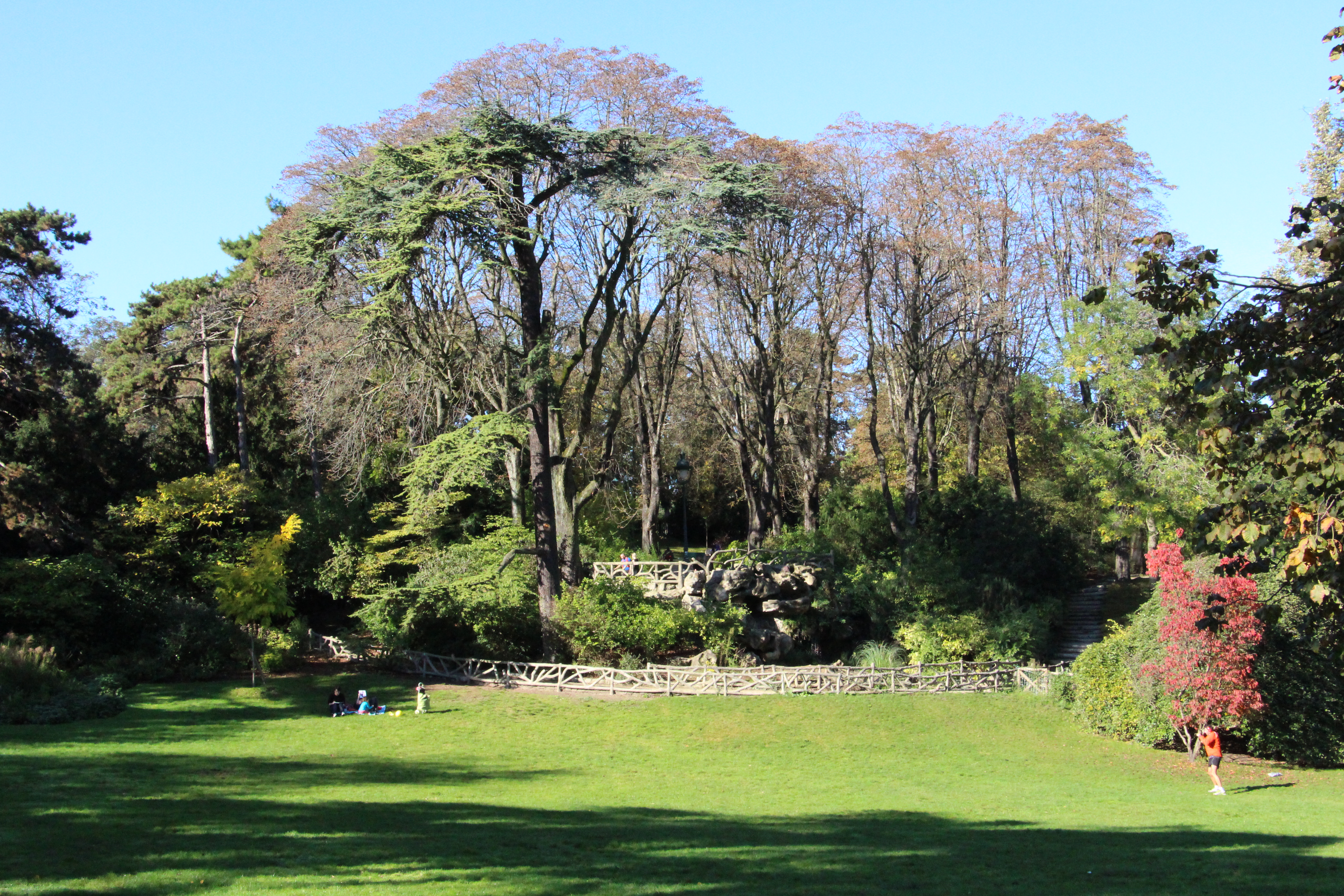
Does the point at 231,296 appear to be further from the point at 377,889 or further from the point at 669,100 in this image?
the point at 377,889

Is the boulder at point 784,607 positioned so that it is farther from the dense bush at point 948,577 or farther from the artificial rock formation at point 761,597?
the dense bush at point 948,577

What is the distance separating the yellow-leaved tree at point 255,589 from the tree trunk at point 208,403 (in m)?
11.3

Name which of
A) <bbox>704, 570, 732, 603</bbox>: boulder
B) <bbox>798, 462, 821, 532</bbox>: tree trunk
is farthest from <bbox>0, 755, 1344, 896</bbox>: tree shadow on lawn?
<bbox>798, 462, 821, 532</bbox>: tree trunk

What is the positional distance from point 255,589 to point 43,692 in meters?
5.57

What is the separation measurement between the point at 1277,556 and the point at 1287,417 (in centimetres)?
1787

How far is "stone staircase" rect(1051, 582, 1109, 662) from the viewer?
3419 cm

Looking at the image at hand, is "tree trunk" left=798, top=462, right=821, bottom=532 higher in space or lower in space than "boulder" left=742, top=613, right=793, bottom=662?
higher

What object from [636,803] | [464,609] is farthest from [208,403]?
[636,803]

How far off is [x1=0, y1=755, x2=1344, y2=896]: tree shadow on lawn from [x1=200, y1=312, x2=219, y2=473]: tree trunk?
25.4 meters

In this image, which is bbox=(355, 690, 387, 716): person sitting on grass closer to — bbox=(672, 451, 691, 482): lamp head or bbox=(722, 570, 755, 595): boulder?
bbox=(672, 451, 691, 482): lamp head

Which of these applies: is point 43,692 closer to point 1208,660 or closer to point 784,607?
point 784,607

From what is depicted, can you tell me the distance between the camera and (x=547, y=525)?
3030 centimetres

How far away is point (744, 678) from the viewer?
27547 millimetres

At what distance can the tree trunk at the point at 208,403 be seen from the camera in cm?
3925
